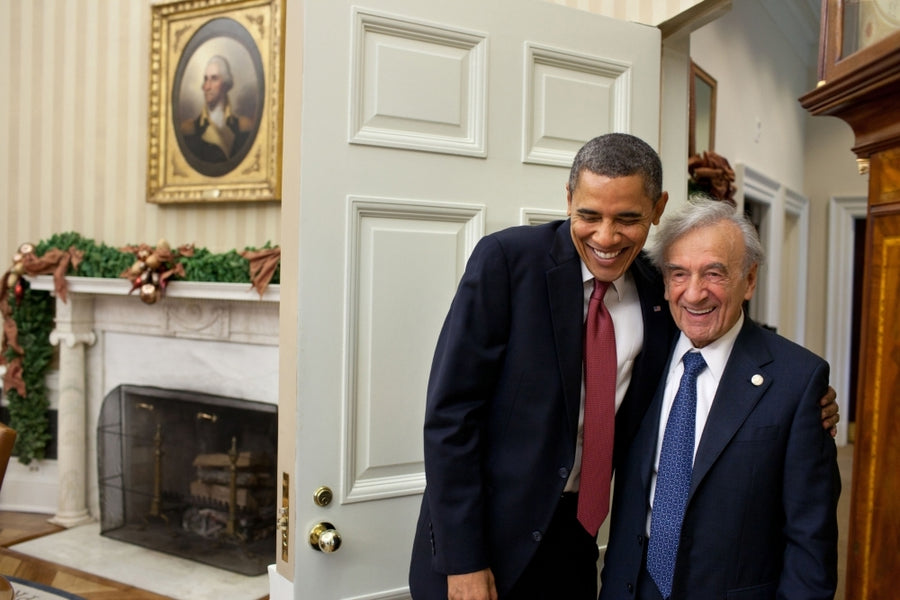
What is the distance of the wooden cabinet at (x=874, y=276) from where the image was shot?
1.20 metres

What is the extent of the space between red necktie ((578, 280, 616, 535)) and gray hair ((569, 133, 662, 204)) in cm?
23

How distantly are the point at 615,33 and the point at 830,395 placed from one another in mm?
1086

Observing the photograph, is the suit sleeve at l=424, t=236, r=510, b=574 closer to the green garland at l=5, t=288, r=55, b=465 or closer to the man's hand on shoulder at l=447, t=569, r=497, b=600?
the man's hand on shoulder at l=447, t=569, r=497, b=600

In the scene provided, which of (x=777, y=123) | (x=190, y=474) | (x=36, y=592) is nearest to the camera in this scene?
(x=36, y=592)

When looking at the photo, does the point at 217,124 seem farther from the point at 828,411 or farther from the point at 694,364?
the point at 828,411

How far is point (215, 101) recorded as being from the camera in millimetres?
3936

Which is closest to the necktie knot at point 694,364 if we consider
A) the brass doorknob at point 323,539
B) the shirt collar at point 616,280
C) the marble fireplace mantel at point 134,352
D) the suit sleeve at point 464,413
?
the shirt collar at point 616,280

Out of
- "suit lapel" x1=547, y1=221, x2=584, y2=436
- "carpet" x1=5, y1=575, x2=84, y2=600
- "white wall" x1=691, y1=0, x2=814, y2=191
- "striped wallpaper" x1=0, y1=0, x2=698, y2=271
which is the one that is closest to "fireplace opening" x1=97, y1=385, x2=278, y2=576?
"carpet" x1=5, y1=575, x2=84, y2=600

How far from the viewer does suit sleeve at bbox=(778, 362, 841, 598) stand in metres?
1.20

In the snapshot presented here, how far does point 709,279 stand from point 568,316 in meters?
0.27

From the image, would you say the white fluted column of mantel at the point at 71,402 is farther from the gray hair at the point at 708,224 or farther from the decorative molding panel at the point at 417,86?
the gray hair at the point at 708,224

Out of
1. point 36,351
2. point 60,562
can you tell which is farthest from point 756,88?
point 60,562

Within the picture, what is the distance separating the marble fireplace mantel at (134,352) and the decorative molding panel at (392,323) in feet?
7.39

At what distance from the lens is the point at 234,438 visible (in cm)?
390
